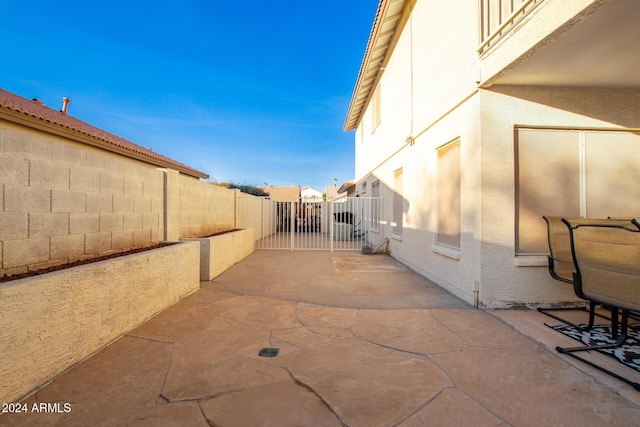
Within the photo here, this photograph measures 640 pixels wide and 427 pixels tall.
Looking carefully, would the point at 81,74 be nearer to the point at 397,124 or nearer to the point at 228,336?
the point at 397,124

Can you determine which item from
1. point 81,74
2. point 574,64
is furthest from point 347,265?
point 81,74

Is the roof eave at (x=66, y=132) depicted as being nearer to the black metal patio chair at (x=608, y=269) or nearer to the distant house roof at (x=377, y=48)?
the distant house roof at (x=377, y=48)

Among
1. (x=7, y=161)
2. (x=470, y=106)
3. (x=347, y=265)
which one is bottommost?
(x=347, y=265)

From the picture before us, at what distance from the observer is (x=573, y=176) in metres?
4.01

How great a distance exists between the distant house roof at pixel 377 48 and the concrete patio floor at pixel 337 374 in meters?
7.36

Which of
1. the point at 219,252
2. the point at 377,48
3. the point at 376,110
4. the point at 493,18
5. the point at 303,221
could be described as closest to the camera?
the point at 493,18

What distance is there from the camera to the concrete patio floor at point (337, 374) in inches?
70.7

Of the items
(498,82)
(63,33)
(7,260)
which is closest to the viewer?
(7,260)

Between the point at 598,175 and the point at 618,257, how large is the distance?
94.3 inches

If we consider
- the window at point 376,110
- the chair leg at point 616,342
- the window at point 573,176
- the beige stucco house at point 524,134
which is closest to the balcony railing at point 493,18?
the beige stucco house at point 524,134

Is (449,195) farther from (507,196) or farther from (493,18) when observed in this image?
(493,18)

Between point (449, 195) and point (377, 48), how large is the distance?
6222mm

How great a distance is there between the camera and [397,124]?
302 inches

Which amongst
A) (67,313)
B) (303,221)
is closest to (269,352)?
(67,313)
